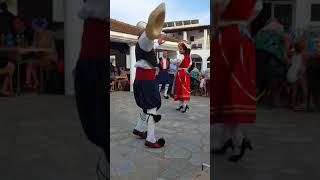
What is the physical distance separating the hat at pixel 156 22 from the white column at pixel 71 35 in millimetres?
210

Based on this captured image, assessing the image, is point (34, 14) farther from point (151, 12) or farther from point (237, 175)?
point (237, 175)

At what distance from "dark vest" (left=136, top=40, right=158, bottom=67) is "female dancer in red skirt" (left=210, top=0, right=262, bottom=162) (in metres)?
0.24

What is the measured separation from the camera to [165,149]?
1.22 meters

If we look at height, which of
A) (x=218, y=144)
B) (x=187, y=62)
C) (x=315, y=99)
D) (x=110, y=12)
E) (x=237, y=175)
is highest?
(x=110, y=12)

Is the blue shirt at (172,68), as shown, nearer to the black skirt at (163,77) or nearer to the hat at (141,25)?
the black skirt at (163,77)

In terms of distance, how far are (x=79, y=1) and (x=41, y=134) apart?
18.8 inches

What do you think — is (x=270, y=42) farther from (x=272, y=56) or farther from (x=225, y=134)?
(x=225, y=134)

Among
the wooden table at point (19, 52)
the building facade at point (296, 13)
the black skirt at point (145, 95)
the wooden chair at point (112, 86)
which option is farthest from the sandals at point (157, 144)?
the building facade at point (296, 13)

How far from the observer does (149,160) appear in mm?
1196

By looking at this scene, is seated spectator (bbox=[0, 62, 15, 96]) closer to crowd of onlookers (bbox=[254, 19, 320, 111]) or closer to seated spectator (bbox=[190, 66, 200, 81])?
seated spectator (bbox=[190, 66, 200, 81])

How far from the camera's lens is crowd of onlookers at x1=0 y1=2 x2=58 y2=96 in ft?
3.45

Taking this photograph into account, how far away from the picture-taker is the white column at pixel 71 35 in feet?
3.47

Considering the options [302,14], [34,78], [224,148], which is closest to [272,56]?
[302,14]

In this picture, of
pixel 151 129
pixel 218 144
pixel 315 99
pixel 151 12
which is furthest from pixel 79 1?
pixel 315 99
